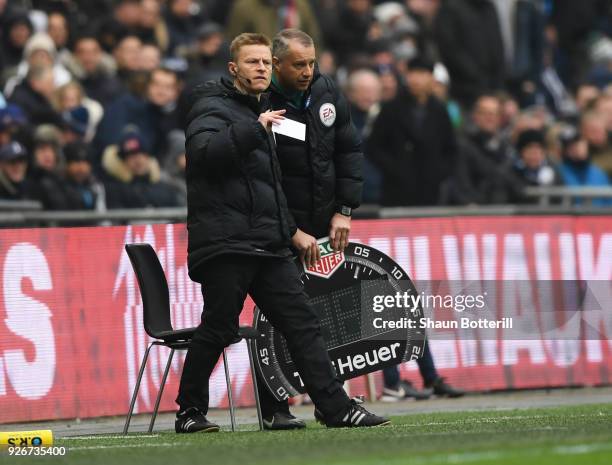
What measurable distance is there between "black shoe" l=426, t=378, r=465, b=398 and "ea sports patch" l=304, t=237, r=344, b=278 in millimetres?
2801

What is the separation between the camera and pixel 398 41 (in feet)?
73.4

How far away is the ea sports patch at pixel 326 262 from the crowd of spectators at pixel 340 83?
4.02 m

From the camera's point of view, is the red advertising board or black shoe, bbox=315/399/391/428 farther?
the red advertising board

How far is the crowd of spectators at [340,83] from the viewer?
53.3ft

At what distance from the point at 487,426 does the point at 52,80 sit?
26.4ft

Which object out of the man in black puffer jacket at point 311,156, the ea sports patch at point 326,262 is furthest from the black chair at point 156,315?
the ea sports patch at point 326,262

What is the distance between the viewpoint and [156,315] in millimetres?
11586

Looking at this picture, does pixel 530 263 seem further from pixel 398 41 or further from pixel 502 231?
pixel 398 41

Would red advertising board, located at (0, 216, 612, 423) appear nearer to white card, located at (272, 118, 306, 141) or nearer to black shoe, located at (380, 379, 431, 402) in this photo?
black shoe, located at (380, 379, 431, 402)

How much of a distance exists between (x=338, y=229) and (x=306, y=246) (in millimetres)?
293

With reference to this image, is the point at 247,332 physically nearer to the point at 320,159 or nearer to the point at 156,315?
the point at 156,315

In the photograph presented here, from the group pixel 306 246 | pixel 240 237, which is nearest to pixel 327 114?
pixel 306 246

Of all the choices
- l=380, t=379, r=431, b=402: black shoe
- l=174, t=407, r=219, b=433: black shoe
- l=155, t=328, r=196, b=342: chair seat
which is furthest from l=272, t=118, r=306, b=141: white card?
l=380, t=379, r=431, b=402: black shoe

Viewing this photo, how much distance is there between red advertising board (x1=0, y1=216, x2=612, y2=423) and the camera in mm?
13328
